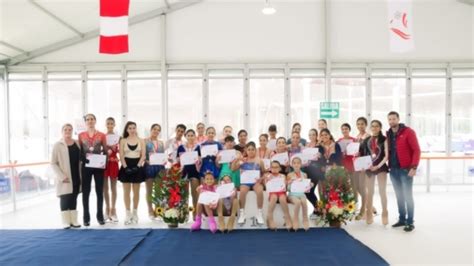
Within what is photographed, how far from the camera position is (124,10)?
3.91 meters

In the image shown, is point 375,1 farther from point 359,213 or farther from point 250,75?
point 359,213

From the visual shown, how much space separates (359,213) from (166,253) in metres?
3.12

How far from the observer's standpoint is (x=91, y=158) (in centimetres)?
493

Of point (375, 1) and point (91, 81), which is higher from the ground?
point (375, 1)

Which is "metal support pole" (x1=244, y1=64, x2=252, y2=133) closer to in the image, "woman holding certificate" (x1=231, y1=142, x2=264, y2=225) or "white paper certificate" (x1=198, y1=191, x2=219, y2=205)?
"woman holding certificate" (x1=231, y1=142, x2=264, y2=225)

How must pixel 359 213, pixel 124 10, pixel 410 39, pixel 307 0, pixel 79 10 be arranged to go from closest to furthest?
pixel 124 10 < pixel 410 39 < pixel 359 213 < pixel 79 10 < pixel 307 0

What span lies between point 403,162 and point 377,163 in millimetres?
358

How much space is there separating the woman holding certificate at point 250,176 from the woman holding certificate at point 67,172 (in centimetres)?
228

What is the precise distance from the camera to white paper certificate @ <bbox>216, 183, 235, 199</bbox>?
4594 mm

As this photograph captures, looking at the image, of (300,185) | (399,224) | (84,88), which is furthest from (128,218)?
(84,88)

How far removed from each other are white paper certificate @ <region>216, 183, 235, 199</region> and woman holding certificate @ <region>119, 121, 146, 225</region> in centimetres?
134

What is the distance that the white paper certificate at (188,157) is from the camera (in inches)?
198

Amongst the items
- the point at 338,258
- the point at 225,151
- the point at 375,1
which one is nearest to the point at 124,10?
the point at 225,151

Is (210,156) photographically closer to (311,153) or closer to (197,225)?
(197,225)
